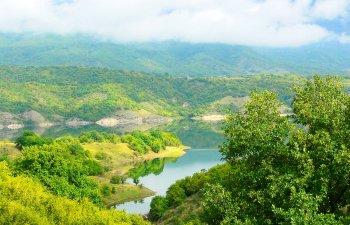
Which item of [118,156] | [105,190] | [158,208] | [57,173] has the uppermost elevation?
[57,173]

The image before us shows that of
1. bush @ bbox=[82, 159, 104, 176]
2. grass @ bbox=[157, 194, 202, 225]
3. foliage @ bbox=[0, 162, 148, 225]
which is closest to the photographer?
foliage @ bbox=[0, 162, 148, 225]

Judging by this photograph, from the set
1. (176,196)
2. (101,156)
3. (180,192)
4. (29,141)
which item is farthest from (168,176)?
(176,196)

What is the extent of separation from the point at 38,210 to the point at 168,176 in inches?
4248

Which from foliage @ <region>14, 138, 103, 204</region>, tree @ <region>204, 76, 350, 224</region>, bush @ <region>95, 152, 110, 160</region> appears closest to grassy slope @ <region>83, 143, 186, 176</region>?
bush @ <region>95, 152, 110, 160</region>

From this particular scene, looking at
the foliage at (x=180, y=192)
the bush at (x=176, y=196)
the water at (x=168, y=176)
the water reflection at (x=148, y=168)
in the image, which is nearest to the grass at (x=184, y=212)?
the foliage at (x=180, y=192)

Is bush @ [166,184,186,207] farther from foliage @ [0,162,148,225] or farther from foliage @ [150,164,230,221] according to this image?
foliage @ [0,162,148,225]

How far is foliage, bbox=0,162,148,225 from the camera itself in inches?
1655

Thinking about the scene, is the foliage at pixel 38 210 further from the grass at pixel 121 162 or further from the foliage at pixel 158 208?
the grass at pixel 121 162

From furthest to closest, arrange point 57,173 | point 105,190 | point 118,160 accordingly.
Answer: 1. point 118,160
2. point 105,190
3. point 57,173

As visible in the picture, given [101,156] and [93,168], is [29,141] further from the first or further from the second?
[93,168]

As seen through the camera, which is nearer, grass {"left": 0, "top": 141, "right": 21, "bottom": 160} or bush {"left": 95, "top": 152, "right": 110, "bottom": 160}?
grass {"left": 0, "top": 141, "right": 21, "bottom": 160}

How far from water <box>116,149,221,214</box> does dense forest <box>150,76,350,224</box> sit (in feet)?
245

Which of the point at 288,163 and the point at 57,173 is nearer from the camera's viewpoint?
the point at 288,163

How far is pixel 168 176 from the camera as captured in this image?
15425cm
